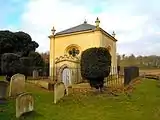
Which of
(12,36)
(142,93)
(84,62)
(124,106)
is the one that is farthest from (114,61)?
(124,106)

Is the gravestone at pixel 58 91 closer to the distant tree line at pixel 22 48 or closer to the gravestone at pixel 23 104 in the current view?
the gravestone at pixel 23 104

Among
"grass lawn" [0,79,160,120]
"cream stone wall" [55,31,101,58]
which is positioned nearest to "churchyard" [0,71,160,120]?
"grass lawn" [0,79,160,120]

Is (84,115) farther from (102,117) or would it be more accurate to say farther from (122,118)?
(122,118)

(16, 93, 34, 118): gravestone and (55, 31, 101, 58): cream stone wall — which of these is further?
(55, 31, 101, 58): cream stone wall

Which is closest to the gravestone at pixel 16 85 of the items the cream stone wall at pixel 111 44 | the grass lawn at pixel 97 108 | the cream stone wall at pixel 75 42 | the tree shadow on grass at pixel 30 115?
the grass lawn at pixel 97 108

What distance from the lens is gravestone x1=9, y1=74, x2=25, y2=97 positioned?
50.5 ft

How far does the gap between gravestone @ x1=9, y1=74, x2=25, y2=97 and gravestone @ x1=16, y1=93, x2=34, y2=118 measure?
4545 millimetres

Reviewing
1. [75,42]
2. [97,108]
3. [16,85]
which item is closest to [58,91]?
[97,108]

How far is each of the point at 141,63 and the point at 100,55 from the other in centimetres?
5182

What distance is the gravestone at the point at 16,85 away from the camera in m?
15.4

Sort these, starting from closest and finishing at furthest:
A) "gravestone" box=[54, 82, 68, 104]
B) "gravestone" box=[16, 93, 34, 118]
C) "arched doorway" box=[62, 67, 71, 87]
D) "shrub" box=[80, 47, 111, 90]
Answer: "gravestone" box=[16, 93, 34, 118] → "gravestone" box=[54, 82, 68, 104] → "shrub" box=[80, 47, 111, 90] → "arched doorway" box=[62, 67, 71, 87]

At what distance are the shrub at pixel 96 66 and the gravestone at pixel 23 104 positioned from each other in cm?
856

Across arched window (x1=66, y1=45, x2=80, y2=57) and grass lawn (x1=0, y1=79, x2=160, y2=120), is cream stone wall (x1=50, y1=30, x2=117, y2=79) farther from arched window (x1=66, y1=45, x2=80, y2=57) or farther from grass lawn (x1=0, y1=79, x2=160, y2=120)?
grass lawn (x1=0, y1=79, x2=160, y2=120)

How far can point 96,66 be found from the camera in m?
19.2
